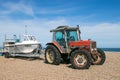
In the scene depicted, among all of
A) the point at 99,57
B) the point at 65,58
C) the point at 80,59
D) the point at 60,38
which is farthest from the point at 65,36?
the point at 99,57

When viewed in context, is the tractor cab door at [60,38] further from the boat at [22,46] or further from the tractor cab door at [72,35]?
the boat at [22,46]

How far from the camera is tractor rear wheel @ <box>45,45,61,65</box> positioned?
12414mm

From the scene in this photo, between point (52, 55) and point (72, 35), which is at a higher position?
point (72, 35)

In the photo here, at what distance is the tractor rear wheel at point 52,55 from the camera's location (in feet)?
40.7

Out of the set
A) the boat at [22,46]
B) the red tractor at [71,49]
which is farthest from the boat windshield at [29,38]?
the red tractor at [71,49]

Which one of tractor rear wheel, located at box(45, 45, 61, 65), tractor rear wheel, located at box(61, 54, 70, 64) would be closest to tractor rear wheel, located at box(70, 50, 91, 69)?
tractor rear wheel, located at box(45, 45, 61, 65)

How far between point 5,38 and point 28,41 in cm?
295

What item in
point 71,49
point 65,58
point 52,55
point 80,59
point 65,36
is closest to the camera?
point 80,59

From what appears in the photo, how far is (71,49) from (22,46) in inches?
253

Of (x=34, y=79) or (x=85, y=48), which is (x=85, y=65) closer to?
(x=85, y=48)

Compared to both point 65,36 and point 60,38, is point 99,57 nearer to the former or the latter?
point 65,36

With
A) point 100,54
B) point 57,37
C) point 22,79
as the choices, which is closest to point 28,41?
point 57,37

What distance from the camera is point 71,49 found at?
39.7ft

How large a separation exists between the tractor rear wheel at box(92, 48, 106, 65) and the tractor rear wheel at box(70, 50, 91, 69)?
1.59 meters
